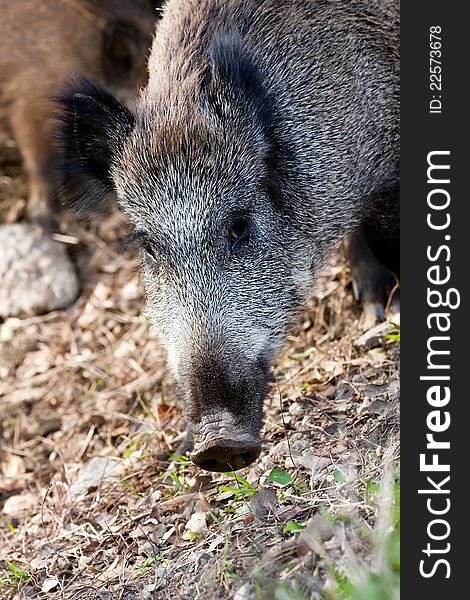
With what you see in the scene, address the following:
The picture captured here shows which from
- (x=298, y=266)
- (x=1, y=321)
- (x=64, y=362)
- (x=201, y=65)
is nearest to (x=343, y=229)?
(x=298, y=266)

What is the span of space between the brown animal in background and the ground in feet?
3.65

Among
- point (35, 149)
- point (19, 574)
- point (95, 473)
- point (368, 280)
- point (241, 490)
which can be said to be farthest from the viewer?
point (35, 149)

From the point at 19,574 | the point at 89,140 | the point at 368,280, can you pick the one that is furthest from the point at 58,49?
the point at 19,574

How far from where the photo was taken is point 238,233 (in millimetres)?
4012

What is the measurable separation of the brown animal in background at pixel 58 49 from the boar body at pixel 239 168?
81.0 inches

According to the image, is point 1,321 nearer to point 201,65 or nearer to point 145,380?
point 145,380

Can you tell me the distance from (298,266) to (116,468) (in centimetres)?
147

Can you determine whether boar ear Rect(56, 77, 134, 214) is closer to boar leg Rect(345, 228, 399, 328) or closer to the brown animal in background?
boar leg Rect(345, 228, 399, 328)

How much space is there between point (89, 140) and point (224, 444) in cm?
176

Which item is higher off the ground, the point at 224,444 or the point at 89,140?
the point at 89,140

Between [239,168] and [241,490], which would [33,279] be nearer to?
[239,168]

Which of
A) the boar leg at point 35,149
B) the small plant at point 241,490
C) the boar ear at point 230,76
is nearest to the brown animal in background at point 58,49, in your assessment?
the boar leg at point 35,149

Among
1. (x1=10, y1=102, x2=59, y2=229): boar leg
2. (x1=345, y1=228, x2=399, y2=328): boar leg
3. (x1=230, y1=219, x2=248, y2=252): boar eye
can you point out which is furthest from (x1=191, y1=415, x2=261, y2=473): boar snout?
(x1=10, y1=102, x2=59, y2=229): boar leg

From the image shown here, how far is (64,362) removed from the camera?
6121 millimetres
